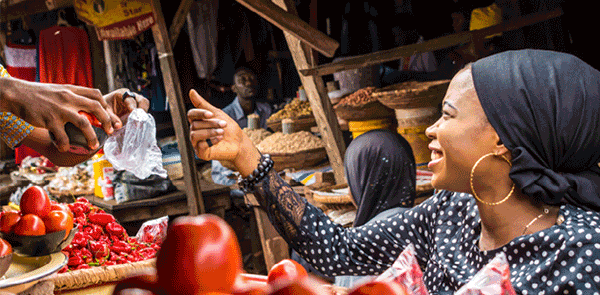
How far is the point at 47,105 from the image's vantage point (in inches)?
45.9

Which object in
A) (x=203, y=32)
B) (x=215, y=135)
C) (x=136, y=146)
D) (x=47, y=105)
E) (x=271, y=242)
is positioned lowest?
(x=271, y=242)

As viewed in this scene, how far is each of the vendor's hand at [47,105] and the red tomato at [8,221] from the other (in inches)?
24.2

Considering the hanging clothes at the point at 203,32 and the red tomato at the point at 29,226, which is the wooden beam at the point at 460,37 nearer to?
the red tomato at the point at 29,226

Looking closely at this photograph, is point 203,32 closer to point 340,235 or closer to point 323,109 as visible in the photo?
point 323,109

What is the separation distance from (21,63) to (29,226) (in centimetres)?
615

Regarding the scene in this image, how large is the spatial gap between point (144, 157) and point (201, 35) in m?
4.83

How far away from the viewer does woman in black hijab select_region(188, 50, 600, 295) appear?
132cm

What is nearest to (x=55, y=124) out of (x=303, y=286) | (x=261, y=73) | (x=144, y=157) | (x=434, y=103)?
(x=303, y=286)

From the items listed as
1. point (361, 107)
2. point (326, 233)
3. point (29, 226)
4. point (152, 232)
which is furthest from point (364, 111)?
point (29, 226)

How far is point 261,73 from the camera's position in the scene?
7.57 meters

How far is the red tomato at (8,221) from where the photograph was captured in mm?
1629

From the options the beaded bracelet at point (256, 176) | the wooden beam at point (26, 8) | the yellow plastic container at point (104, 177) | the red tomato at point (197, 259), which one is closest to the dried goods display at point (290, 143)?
the yellow plastic container at point (104, 177)

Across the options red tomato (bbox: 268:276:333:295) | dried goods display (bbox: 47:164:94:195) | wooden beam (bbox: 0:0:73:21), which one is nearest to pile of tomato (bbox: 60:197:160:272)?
red tomato (bbox: 268:276:333:295)

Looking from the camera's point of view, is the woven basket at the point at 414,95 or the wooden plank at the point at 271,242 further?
the wooden plank at the point at 271,242
